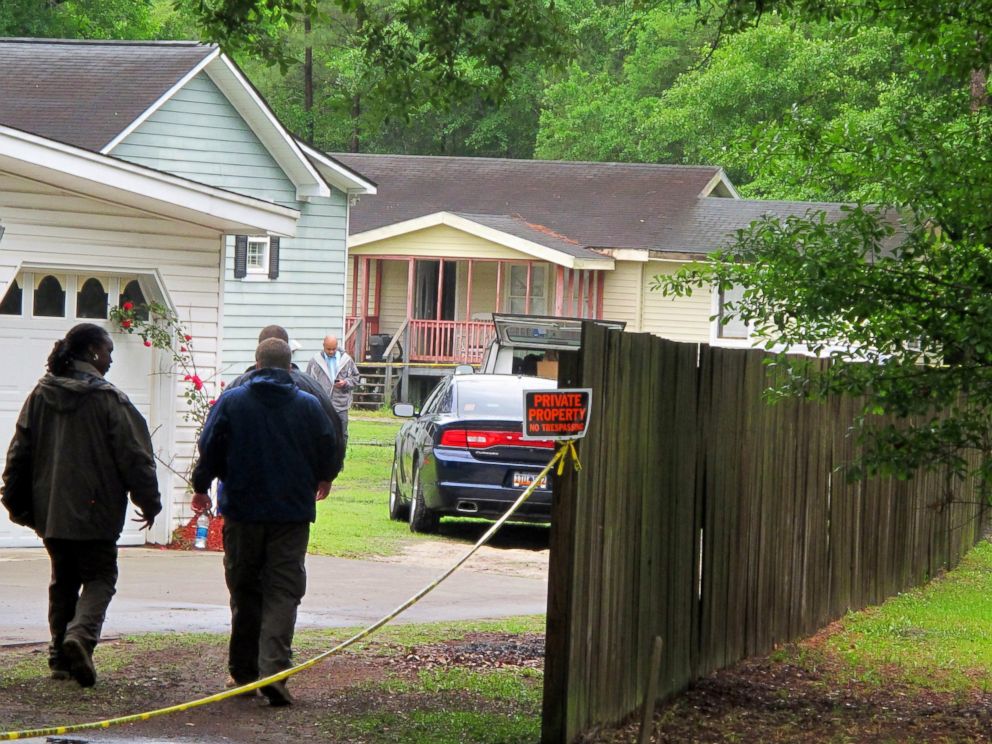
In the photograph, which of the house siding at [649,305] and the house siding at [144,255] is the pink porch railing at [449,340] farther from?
the house siding at [144,255]

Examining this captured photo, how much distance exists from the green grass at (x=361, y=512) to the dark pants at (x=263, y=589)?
19.9 feet

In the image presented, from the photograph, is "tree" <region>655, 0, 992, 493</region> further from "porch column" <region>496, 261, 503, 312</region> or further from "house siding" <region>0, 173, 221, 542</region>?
"porch column" <region>496, 261, 503, 312</region>

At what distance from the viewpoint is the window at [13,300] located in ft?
41.0

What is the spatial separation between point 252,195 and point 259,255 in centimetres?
247

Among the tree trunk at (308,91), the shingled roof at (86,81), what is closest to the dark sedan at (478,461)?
the shingled roof at (86,81)

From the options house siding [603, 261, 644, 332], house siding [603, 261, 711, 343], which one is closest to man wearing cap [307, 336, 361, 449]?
house siding [603, 261, 711, 343]

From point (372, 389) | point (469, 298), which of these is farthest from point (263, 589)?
point (469, 298)

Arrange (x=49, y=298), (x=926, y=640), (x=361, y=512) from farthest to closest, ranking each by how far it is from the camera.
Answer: (x=361, y=512) < (x=49, y=298) < (x=926, y=640)

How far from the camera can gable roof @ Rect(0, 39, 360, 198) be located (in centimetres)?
1898

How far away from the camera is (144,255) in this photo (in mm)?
13047

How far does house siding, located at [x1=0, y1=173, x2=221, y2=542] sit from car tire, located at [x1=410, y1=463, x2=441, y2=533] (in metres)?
2.46

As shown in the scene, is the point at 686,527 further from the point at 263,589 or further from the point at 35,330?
the point at 35,330

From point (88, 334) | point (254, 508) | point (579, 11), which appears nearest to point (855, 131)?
point (254, 508)

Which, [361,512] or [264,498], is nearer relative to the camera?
[264,498]
